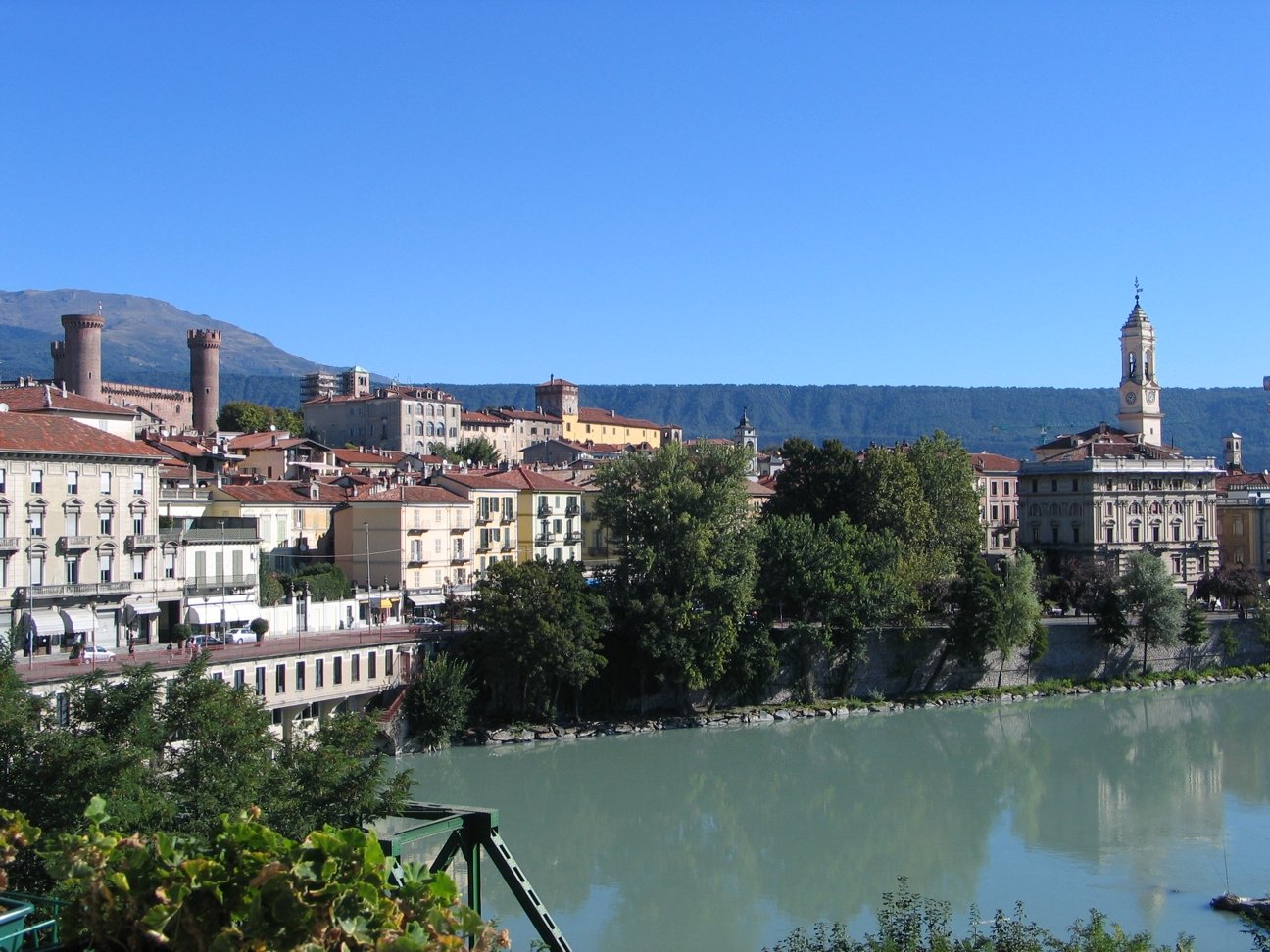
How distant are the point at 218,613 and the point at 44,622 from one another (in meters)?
3.71

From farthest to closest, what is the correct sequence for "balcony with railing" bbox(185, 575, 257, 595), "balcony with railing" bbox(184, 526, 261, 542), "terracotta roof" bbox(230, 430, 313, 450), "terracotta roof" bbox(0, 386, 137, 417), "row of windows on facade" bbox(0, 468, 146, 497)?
"terracotta roof" bbox(230, 430, 313, 450) → "terracotta roof" bbox(0, 386, 137, 417) → "balcony with railing" bbox(184, 526, 261, 542) → "balcony with railing" bbox(185, 575, 257, 595) → "row of windows on facade" bbox(0, 468, 146, 497)

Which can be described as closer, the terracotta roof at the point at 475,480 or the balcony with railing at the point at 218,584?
the balcony with railing at the point at 218,584

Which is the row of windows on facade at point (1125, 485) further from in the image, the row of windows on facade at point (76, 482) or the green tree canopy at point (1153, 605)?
the row of windows on facade at point (76, 482)

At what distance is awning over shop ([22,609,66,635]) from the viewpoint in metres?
28.3

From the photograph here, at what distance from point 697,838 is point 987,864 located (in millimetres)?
4972

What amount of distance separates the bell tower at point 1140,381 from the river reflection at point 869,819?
37.0m

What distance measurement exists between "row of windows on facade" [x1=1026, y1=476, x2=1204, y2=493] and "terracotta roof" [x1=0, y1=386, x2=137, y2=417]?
3782cm

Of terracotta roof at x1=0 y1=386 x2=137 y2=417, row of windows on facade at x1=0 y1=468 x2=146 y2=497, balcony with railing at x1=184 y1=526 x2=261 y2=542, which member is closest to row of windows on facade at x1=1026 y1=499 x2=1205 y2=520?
balcony with railing at x1=184 y1=526 x2=261 y2=542

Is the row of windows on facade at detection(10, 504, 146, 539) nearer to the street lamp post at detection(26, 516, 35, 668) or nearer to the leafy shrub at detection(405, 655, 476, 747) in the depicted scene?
the street lamp post at detection(26, 516, 35, 668)

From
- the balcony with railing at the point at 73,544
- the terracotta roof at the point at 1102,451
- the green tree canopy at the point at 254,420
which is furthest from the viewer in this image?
the green tree canopy at the point at 254,420

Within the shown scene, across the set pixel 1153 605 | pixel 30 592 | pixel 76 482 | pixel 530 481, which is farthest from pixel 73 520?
pixel 1153 605

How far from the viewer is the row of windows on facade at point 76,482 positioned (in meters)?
29.2

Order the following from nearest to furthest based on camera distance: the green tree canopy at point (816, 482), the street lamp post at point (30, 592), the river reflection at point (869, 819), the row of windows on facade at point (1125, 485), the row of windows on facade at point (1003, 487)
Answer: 1. the river reflection at point (869, 819)
2. the street lamp post at point (30, 592)
3. the green tree canopy at point (816, 482)
4. the row of windows on facade at point (1125, 485)
5. the row of windows on facade at point (1003, 487)

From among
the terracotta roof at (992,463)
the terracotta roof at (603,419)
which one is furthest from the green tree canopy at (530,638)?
the terracotta roof at (603,419)
